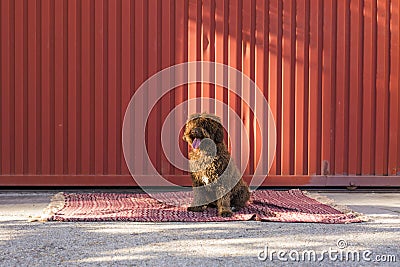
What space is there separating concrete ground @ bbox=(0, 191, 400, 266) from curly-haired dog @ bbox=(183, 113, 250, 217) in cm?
30

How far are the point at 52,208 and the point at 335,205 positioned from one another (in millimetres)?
2360

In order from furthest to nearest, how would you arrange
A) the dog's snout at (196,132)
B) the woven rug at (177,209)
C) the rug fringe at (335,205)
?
1. the rug fringe at (335,205)
2. the woven rug at (177,209)
3. the dog's snout at (196,132)

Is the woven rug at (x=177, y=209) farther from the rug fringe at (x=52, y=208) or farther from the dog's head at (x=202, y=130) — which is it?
the dog's head at (x=202, y=130)

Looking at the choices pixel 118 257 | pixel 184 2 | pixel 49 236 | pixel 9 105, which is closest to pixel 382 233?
pixel 118 257

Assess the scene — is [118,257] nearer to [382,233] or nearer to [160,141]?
[382,233]

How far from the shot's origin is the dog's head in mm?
4812

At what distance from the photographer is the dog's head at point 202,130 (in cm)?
481

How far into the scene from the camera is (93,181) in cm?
648

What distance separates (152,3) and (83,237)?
9.59 ft

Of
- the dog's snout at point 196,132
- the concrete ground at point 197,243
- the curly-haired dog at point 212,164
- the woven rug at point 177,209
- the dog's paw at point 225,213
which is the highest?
the dog's snout at point 196,132

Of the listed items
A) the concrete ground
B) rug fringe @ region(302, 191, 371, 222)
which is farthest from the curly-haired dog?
rug fringe @ region(302, 191, 371, 222)

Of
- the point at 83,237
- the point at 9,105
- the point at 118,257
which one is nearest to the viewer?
the point at 118,257

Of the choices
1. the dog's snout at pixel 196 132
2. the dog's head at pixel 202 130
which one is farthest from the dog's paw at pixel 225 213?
the dog's snout at pixel 196 132

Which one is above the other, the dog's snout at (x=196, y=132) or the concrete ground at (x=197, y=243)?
the dog's snout at (x=196, y=132)
